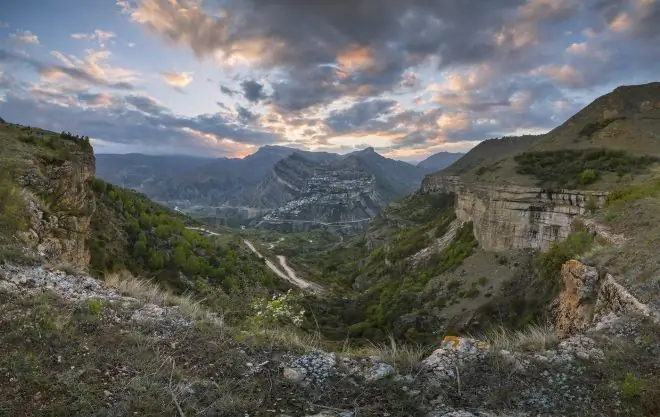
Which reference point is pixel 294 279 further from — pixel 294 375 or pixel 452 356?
pixel 294 375

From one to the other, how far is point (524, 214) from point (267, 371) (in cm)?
3522

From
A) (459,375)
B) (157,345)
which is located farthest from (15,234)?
(459,375)

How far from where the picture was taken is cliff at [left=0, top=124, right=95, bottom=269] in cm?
1399

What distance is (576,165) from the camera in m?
42.3

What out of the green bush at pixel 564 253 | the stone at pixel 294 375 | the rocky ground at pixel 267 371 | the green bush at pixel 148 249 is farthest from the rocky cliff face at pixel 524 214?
the stone at pixel 294 375

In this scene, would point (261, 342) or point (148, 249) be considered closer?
point (261, 342)

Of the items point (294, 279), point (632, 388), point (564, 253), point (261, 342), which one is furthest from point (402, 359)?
point (294, 279)

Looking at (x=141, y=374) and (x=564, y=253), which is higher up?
(x=564, y=253)

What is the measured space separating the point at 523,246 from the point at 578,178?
8.34m

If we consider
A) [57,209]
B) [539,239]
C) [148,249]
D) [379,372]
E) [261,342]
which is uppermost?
[57,209]

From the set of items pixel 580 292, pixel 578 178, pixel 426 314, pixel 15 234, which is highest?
pixel 578 178

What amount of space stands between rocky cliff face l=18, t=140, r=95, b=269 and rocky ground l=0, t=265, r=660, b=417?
5443 millimetres

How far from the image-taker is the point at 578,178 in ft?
120

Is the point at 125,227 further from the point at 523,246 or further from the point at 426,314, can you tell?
the point at 523,246
